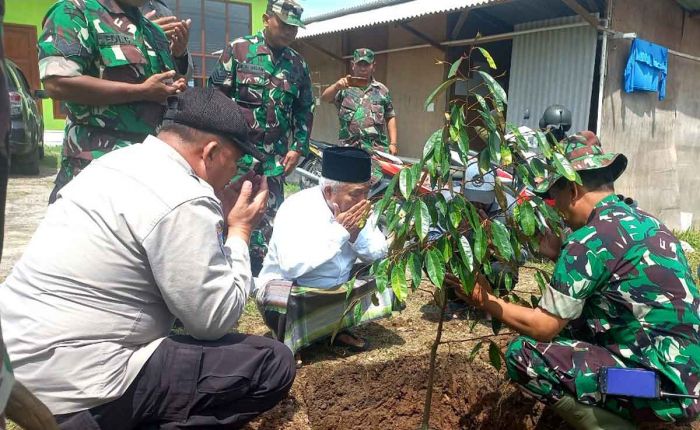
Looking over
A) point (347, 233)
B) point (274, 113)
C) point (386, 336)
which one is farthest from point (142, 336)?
point (274, 113)

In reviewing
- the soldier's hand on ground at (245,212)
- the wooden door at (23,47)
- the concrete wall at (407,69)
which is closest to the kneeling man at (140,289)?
the soldier's hand on ground at (245,212)

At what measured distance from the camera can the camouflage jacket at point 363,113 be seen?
579 cm

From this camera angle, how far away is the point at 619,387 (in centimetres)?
192

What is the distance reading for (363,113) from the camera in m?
5.79

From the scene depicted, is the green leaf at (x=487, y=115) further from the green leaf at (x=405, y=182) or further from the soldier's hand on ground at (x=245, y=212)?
the soldier's hand on ground at (x=245, y=212)

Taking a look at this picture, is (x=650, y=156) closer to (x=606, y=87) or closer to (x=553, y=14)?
(x=606, y=87)

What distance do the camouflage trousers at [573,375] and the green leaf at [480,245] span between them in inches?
24.9

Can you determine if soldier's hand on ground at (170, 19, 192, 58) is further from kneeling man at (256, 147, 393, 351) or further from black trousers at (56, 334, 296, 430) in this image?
black trousers at (56, 334, 296, 430)

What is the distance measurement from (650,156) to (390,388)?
533cm

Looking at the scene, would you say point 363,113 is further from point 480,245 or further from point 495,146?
point 480,245

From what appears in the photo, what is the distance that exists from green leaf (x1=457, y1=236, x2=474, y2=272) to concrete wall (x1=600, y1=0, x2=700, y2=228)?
4714 mm

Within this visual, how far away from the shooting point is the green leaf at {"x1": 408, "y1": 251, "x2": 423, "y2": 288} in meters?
1.77

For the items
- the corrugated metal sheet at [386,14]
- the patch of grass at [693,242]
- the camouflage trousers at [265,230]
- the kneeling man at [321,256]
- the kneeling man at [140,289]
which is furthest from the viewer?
the corrugated metal sheet at [386,14]

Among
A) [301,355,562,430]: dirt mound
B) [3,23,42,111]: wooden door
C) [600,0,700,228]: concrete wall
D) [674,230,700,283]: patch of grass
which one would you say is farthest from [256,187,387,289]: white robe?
[3,23,42,111]: wooden door
